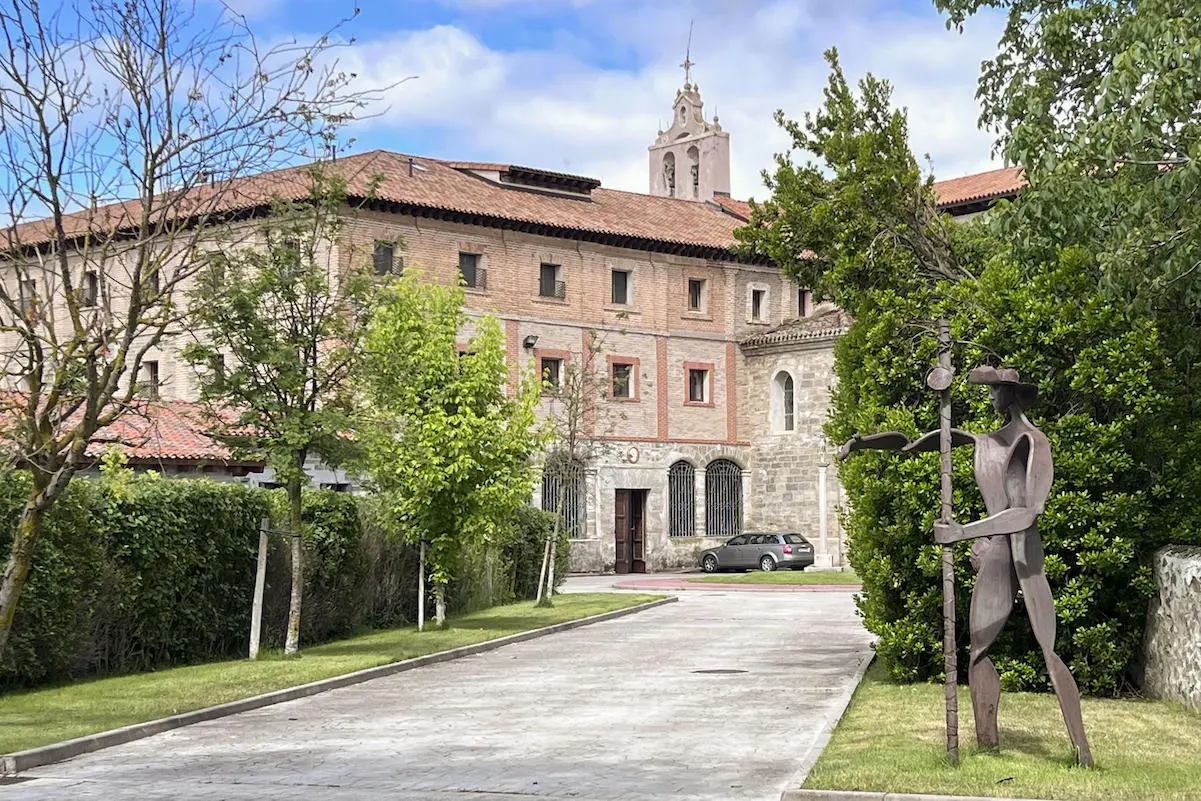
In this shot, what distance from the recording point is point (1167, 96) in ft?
39.7

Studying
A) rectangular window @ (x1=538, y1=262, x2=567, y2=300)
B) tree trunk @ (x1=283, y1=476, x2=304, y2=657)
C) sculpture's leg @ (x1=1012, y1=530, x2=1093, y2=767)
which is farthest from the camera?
rectangular window @ (x1=538, y1=262, x2=567, y2=300)

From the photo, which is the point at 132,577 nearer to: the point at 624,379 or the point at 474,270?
the point at 474,270

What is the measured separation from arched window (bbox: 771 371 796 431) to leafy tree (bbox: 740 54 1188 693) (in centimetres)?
3525

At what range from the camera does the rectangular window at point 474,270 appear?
46000 mm

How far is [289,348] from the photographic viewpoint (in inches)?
755

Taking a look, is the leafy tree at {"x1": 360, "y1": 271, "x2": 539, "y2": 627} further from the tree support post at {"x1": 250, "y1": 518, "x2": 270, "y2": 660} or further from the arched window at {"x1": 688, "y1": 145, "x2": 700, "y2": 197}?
the arched window at {"x1": 688, "y1": 145, "x2": 700, "y2": 197}

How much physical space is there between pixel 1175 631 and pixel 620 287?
37.7m

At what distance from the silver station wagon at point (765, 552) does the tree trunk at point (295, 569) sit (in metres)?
29.1

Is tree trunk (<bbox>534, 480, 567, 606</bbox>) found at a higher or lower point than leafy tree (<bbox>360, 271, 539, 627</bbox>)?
lower

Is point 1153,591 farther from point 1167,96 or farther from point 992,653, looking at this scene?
point 1167,96

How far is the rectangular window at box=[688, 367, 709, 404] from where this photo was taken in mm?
51812

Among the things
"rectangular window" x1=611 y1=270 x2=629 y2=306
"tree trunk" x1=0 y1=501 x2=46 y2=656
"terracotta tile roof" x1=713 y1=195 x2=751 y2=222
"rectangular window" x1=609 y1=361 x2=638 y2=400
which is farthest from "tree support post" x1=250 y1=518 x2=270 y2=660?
"terracotta tile roof" x1=713 y1=195 x2=751 y2=222

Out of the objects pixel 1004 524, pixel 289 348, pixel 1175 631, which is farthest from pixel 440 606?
pixel 1004 524

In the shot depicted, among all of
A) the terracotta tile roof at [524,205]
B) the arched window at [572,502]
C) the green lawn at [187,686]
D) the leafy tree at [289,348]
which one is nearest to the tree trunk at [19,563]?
the green lawn at [187,686]
